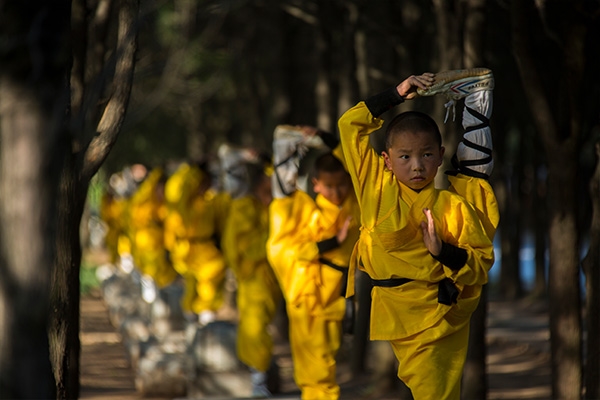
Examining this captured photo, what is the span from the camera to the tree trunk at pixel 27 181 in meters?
3.76

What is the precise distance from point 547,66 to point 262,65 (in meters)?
9.87

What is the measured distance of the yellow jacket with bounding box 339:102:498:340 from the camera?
5961mm

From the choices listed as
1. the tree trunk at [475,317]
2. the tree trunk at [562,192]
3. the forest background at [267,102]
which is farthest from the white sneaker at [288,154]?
the tree trunk at [562,192]

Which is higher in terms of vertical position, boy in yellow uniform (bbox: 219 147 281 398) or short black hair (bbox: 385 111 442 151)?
short black hair (bbox: 385 111 442 151)

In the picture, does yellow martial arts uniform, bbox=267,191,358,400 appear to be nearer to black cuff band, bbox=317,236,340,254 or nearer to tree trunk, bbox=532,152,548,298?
black cuff band, bbox=317,236,340,254

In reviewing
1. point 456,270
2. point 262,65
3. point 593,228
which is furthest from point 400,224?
point 262,65

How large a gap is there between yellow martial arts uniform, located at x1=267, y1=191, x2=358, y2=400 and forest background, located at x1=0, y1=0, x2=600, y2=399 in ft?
3.46

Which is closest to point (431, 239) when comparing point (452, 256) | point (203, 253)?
point (452, 256)

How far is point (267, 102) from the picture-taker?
20.9 meters

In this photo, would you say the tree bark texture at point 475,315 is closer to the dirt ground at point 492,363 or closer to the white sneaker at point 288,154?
the white sneaker at point 288,154

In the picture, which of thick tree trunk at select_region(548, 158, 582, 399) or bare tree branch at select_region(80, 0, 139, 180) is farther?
thick tree trunk at select_region(548, 158, 582, 399)

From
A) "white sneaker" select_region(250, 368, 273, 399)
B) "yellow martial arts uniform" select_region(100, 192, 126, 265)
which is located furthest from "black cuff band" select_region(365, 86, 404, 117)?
"yellow martial arts uniform" select_region(100, 192, 126, 265)

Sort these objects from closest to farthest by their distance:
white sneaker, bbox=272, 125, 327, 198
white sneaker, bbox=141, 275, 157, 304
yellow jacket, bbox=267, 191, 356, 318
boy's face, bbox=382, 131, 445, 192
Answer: boy's face, bbox=382, 131, 445, 192 → yellow jacket, bbox=267, 191, 356, 318 → white sneaker, bbox=272, 125, 327, 198 → white sneaker, bbox=141, 275, 157, 304

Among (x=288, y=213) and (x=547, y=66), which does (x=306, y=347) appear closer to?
(x=288, y=213)
